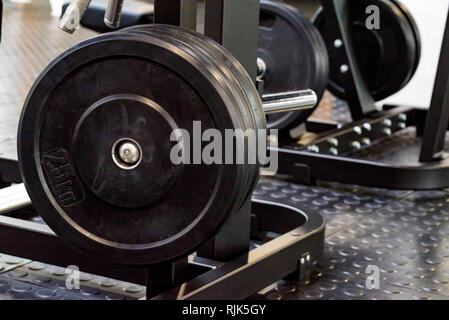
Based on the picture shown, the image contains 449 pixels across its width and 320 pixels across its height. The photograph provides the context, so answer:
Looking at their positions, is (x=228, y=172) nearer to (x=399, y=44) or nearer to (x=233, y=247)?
(x=233, y=247)

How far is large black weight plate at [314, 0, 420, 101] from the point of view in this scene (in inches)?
123

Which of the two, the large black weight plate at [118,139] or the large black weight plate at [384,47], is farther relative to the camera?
the large black weight plate at [384,47]

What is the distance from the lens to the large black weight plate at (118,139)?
1.43 metres

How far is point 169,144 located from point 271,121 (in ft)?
4.73

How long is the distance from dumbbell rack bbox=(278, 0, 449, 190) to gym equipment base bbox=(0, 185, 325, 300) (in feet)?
1.97

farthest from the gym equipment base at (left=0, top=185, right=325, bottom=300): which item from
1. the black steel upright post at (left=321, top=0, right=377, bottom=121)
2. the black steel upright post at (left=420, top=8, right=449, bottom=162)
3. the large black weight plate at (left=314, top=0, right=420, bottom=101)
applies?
the large black weight plate at (left=314, top=0, right=420, bottom=101)

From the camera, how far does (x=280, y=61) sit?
112 inches

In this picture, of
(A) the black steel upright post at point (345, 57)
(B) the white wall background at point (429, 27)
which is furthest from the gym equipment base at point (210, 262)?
(B) the white wall background at point (429, 27)

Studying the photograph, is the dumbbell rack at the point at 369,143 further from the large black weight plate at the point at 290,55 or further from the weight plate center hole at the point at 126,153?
the weight plate center hole at the point at 126,153

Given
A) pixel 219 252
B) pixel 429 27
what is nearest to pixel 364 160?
pixel 219 252

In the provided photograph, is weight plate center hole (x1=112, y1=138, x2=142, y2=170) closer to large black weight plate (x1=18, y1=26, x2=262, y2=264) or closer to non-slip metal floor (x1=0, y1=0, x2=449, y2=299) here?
large black weight plate (x1=18, y1=26, x2=262, y2=264)

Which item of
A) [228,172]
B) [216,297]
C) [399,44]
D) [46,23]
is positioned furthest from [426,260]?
[46,23]

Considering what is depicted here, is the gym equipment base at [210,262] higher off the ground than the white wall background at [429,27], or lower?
lower

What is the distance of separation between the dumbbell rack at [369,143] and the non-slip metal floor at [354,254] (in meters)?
0.07
